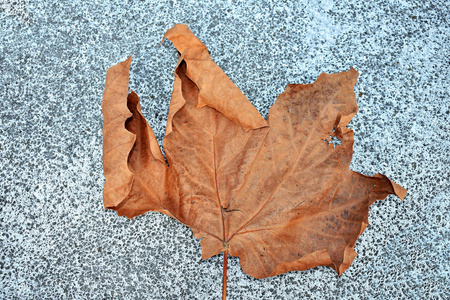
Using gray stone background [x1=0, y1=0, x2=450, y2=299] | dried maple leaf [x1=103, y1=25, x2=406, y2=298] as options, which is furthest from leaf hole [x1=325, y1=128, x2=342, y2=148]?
gray stone background [x1=0, y1=0, x2=450, y2=299]

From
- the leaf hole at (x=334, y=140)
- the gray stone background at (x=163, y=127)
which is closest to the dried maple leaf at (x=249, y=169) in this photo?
the leaf hole at (x=334, y=140)

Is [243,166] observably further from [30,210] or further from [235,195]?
[30,210]

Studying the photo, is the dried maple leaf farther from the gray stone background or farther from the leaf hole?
the gray stone background

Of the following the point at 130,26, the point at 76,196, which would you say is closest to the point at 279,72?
the point at 130,26

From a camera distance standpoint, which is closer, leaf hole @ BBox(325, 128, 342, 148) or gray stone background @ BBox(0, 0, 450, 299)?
leaf hole @ BBox(325, 128, 342, 148)

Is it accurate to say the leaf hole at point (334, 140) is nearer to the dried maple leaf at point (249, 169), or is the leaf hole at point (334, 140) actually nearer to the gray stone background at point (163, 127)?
the dried maple leaf at point (249, 169)

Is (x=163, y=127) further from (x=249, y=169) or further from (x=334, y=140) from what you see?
(x=334, y=140)
